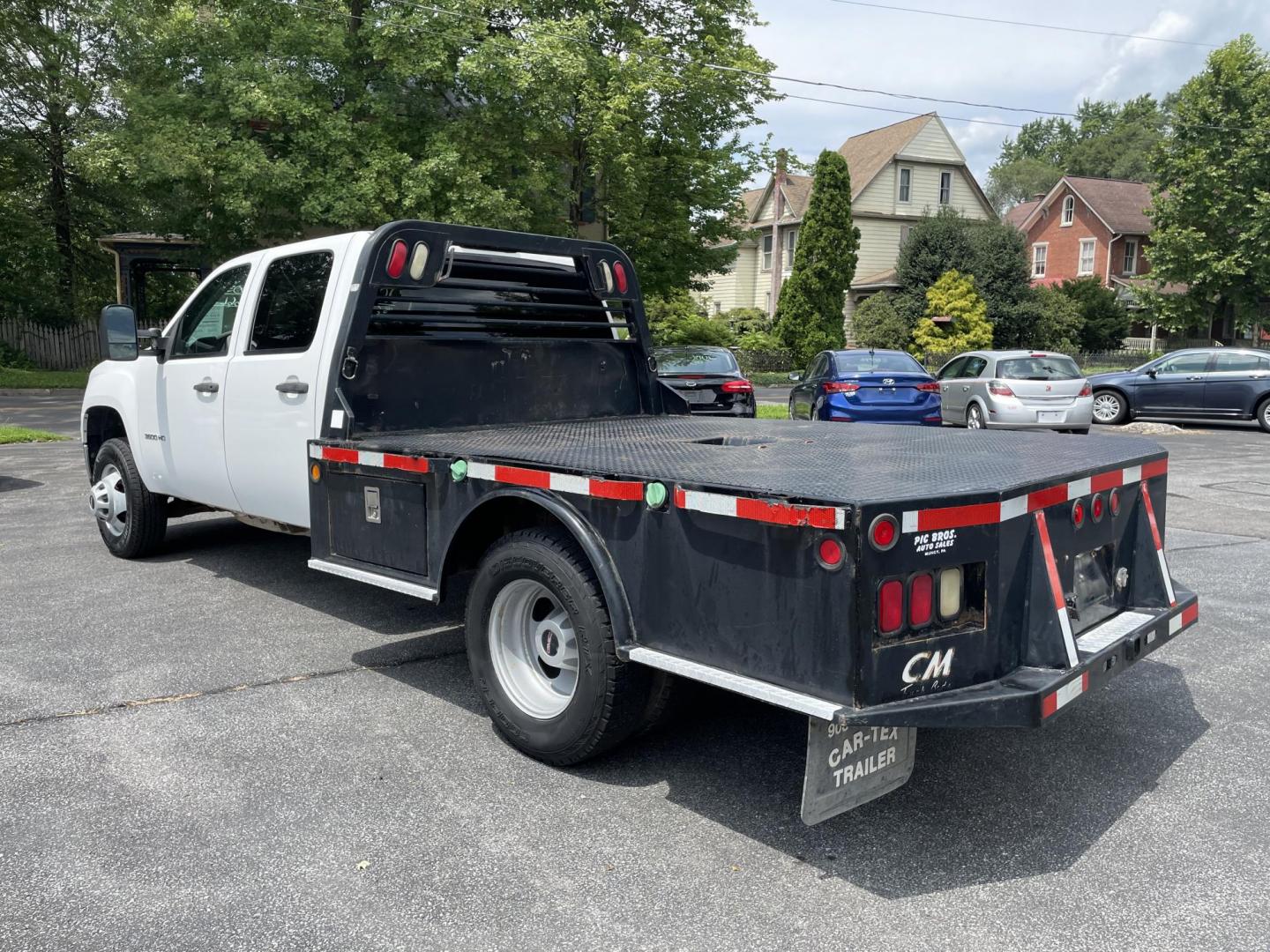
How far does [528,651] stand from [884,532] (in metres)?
1.80

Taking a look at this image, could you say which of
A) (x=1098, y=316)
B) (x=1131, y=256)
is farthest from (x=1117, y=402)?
(x=1131, y=256)

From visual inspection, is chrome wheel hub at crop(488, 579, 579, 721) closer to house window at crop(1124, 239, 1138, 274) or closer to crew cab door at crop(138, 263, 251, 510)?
crew cab door at crop(138, 263, 251, 510)

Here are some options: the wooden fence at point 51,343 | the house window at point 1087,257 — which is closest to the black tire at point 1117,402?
the wooden fence at point 51,343

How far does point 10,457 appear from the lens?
43.8ft

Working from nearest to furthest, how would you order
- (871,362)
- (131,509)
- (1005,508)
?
(1005,508) < (131,509) < (871,362)

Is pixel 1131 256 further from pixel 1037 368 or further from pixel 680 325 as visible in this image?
pixel 1037 368

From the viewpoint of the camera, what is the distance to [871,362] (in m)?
14.8

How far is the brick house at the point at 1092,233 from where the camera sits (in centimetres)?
4922

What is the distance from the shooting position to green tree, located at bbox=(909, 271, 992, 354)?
3597 centimetres

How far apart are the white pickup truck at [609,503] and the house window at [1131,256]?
5033cm

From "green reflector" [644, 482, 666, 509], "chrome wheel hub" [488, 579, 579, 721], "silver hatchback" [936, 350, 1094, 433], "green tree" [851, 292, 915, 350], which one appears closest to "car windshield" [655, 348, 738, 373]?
"silver hatchback" [936, 350, 1094, 433]

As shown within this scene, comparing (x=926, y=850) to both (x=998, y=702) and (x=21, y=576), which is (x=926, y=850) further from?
(x=21, y=576)

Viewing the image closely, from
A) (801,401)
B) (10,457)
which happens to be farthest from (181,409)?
(801,401)

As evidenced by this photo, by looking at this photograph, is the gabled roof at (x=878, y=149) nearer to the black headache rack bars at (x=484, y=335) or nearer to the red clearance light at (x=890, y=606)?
the black headache rack bars at (x=484, y=335)
